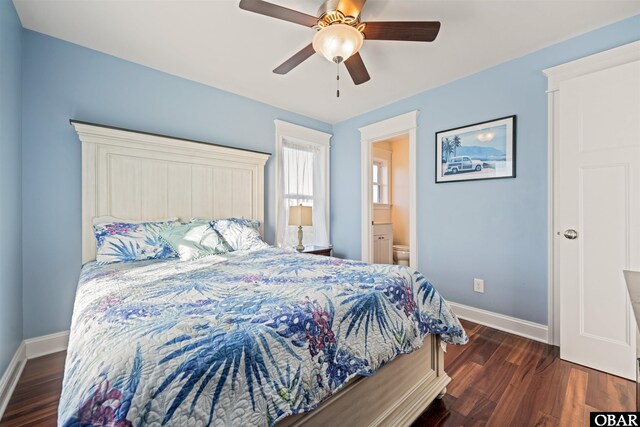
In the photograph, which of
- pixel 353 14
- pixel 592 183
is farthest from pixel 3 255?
pixel 592 183

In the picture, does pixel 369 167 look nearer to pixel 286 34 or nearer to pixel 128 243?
pixel 286 34

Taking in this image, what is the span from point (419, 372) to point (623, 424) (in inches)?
31.4

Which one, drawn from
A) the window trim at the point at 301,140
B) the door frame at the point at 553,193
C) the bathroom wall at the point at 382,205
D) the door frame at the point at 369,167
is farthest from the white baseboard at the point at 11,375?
the bathroom wall at the point at 382,205

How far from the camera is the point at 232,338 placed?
0.84 metres

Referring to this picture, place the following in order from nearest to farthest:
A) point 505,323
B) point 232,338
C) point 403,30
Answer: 1. point 232,338
2. point 403,30
3. point 505,323

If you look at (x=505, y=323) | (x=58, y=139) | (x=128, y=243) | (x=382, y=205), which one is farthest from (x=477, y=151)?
(x=58, y=139)

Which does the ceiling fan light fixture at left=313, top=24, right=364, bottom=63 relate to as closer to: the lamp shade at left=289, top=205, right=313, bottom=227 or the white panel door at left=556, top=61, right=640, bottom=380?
the white panel door at left=556, top=61, right=640, bottom=380

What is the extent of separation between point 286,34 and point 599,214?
267 cm

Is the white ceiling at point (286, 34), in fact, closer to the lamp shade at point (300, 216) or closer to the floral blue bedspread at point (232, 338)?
the lamp shade at point (300, 216)

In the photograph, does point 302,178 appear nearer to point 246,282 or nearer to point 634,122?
point 246,282

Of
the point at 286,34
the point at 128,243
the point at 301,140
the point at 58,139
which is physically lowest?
the point at 128,243

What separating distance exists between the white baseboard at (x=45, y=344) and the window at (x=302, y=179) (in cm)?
214

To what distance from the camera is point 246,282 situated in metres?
1.42

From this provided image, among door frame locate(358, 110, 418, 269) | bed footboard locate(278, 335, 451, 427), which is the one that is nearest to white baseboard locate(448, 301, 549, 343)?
door frame locate(358, 110, 418, 269)
